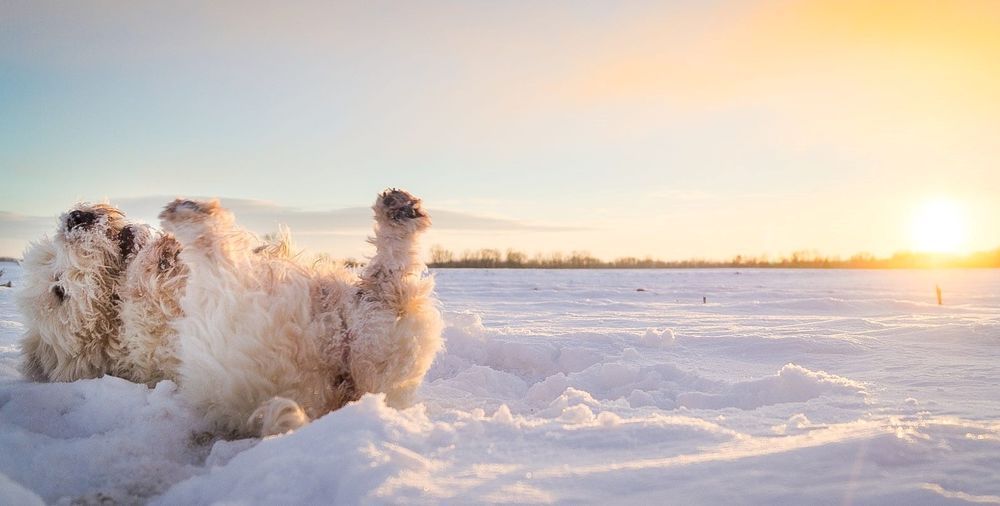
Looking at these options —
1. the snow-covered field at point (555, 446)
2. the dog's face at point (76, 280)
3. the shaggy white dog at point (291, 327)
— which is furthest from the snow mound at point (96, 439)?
the dog's face at point (76, 280)

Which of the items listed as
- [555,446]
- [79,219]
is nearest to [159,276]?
[79,219]

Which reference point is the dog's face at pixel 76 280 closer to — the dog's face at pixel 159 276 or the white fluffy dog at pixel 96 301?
the white fluffy dog at pixel 96 301

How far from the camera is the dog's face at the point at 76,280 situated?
3.16m

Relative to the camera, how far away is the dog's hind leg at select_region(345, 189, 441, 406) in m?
2.51

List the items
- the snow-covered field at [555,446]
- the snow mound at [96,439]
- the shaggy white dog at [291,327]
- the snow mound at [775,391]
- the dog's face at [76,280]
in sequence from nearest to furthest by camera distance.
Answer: the snow-covered field at [555,446]
the snow mound at [96,439]
the shaggy white dog at [291,327]
the dog's face at [76,280]
the snow mound at [775,391]

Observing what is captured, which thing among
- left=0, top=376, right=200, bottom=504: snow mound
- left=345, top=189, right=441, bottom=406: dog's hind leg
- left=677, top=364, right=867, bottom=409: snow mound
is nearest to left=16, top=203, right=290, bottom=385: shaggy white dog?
left=0, top=376, right=200, bottom=504: snow mound

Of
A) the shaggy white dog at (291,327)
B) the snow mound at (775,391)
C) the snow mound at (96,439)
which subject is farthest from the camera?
the snow mound at (775,391)

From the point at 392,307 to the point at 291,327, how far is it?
15.6 inches

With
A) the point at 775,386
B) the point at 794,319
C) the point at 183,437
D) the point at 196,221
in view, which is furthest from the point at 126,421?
the point at 794,319

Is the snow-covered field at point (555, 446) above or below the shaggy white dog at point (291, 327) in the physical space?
below

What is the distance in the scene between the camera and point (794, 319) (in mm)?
7801

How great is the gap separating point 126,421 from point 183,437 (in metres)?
0.30

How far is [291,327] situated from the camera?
2.50 m

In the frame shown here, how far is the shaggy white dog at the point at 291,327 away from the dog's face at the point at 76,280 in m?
0.90
